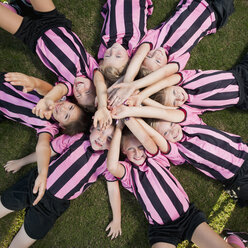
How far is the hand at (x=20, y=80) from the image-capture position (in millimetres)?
1750

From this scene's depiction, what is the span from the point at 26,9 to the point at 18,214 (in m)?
2.37

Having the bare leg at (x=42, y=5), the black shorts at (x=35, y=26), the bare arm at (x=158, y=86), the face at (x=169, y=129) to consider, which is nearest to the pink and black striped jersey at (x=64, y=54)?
the black shorts at (x=35, y=26)

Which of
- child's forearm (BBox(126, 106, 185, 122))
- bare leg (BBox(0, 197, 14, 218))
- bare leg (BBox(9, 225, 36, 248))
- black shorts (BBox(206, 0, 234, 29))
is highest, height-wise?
black shorts (BBox(206, 0, 234, 29))

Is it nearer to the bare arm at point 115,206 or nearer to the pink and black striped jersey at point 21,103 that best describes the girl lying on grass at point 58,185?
the bare arm at point 115,206

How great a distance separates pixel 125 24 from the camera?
8.17 feet

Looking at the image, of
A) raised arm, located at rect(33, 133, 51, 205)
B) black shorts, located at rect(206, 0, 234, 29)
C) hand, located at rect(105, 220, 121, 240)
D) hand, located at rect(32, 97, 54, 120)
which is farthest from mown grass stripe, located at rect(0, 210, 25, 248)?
black shorts, located at rect(206, 0, 234, 29)

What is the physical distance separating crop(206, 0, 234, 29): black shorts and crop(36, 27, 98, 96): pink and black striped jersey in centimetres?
142

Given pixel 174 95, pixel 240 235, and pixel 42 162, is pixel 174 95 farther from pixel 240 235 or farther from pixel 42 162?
pixel 240 235

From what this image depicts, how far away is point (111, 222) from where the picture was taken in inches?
103

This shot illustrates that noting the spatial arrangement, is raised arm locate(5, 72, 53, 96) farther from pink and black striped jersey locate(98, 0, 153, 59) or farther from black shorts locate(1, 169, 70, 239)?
black shorts locate(1, 169, 70, 239)

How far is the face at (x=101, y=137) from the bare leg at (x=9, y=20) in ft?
4.44

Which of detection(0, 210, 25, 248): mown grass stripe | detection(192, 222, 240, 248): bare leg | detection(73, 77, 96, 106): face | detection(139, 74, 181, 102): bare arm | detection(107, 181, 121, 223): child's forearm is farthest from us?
detection(0, 210, 25, 248): mown grass stripe

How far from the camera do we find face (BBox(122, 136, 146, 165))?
2287 millimetres

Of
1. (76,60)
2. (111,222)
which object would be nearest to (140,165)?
(111,222)
